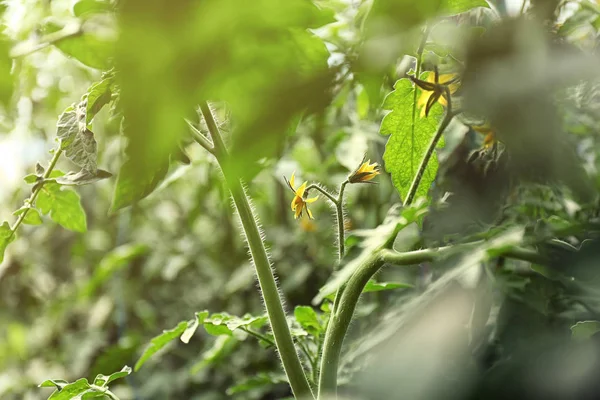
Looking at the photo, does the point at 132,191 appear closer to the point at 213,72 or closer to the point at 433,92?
the point at 213,72

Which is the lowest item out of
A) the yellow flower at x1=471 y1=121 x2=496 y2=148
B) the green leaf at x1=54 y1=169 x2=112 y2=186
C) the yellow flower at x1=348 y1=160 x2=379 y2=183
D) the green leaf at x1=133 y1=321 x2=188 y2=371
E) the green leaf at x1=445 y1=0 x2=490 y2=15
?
the green leaf at x1=133 y1=321 x2=188 y2=371

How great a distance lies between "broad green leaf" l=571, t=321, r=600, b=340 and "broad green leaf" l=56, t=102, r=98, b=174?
37 centimetres

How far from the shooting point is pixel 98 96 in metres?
0.46

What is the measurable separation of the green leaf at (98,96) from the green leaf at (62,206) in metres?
0.18

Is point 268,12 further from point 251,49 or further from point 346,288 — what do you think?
point 346,288

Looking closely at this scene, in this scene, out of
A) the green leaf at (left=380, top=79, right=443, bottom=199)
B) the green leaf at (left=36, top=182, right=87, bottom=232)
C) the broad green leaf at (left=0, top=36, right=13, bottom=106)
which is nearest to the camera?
the broad green leaf at (left=0, top=36, right=13, bottom=106)

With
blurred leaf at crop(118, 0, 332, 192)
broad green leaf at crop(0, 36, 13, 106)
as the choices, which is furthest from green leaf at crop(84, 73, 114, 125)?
blurred leaf at crop(118, 0, 332, 192)

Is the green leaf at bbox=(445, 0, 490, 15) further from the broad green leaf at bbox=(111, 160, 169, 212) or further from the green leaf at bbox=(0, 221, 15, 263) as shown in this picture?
the green leaf at bbox=(0, 221, 15, 263)

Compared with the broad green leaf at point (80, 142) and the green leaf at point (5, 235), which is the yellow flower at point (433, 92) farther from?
the green leaf at point (5, 235)

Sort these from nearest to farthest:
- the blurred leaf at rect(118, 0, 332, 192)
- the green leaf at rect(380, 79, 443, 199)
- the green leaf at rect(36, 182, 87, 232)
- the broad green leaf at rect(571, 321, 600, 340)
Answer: the blurred leaf at rect(118, 0, 332, 192)
the broad green leaf at rect(571, 321, 600, 340)
the green leaf at rect(380, 79, 443, 199)
the green leaf at rect(36, 182, 87, 232)

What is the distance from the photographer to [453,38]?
25cm

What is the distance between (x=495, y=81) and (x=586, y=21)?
41 centimetres

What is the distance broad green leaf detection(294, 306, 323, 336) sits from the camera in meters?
0.65

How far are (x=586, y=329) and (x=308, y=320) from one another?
1.07ft
